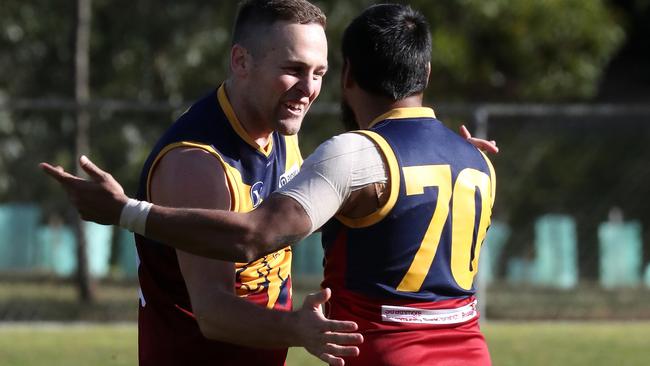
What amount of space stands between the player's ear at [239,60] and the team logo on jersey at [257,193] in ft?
1.34

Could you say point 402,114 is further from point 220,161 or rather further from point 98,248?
point 98,248

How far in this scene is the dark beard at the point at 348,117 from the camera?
14.3 ft

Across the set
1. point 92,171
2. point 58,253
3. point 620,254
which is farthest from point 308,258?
point 92,171

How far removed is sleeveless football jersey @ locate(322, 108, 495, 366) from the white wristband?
0.68 metres

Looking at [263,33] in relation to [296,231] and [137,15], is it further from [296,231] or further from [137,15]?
[137,15]

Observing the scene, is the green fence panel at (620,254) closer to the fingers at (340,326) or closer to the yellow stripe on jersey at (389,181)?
the yellow stripe on jersey at (389,181)

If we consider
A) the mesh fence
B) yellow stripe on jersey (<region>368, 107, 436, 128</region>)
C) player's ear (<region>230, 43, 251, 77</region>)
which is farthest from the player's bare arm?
the mesh fence

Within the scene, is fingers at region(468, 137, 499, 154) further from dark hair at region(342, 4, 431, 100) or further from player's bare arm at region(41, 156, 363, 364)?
player's bare arm at region(41, 156, 363, 364)

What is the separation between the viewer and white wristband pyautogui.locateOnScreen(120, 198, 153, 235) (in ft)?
12.1

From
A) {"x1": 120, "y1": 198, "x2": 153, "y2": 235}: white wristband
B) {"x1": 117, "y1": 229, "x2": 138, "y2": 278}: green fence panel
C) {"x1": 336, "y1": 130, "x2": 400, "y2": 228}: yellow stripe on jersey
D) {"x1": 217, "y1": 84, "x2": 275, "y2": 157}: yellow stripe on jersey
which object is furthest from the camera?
{"x1": 117, "y1": 229, "x2": 138, "y2": 278}: green fence panel

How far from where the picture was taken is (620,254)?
1545 cm

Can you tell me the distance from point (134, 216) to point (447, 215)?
1022 millimetres

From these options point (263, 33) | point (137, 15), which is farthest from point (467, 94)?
point (263, 33)

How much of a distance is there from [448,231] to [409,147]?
1.00 feet
